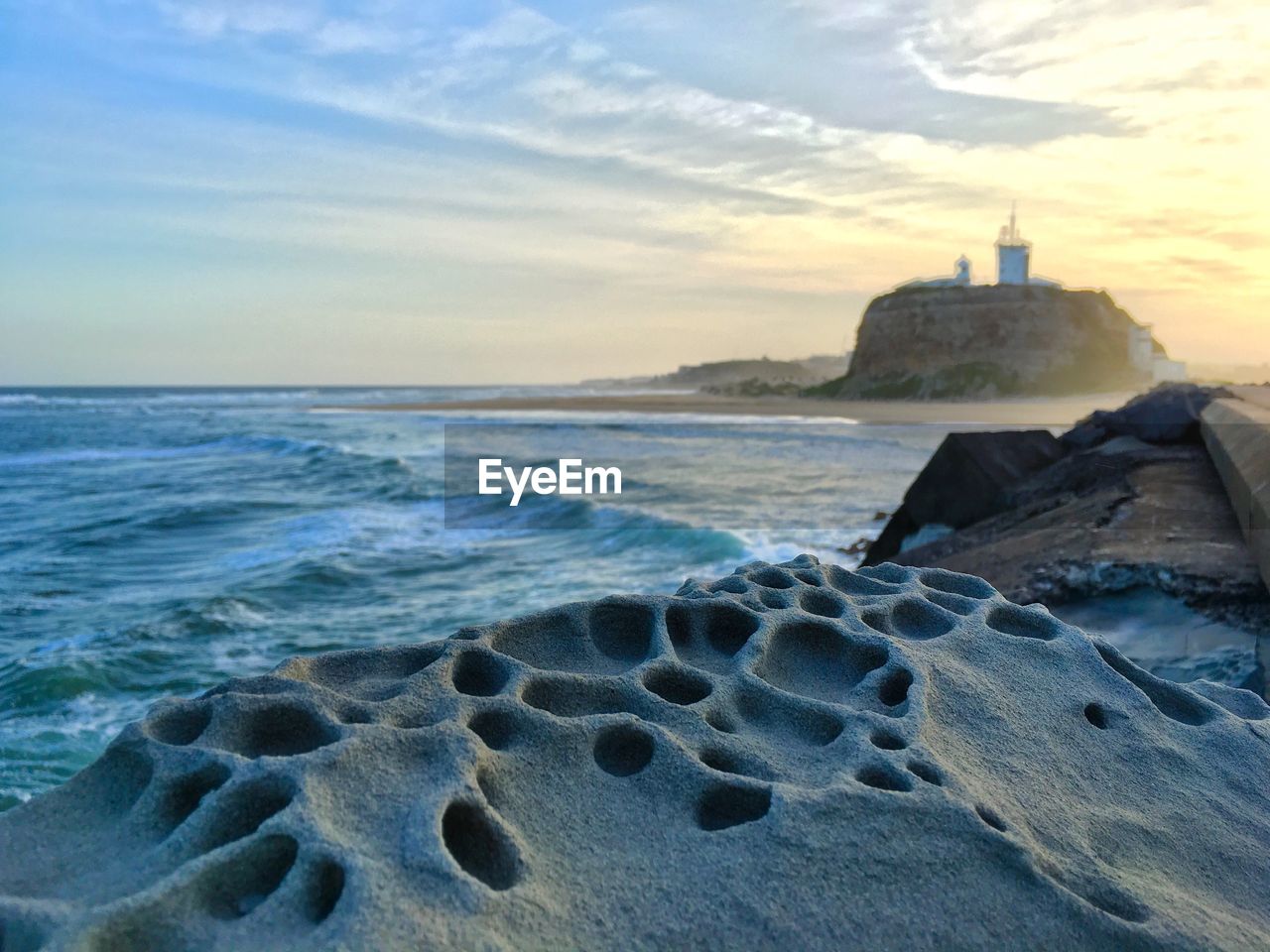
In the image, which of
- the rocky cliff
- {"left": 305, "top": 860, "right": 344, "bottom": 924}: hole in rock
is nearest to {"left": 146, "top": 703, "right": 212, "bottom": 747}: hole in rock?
{"left": 305, "top": 860, "right": 344, "bottom": 924}: hole in rock

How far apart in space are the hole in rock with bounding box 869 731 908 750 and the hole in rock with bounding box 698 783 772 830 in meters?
0.34

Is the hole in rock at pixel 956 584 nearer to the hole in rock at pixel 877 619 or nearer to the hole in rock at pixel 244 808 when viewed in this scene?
the hole in rock at pixel 877 619

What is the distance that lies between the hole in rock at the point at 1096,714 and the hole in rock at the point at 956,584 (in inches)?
24.8

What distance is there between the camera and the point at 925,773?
1.99 m

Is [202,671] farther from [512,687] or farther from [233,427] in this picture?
[233,427]

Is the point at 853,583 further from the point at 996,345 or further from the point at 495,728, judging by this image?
the point at 996,345

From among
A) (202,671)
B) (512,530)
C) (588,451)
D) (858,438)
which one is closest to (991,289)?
(858,438)

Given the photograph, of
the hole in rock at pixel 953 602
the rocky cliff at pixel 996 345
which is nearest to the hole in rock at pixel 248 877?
the hole in rock at pixel 953 602

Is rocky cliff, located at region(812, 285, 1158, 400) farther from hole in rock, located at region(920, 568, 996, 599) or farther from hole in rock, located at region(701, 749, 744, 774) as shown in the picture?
hole in rock, located at region(701, 749, 744, 774)

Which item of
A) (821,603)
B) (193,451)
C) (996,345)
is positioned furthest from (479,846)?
(996,345)

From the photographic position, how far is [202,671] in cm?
636

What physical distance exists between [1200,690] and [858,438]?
2153cm

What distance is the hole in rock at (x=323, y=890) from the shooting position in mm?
1531

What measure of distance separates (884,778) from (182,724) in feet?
4.82
